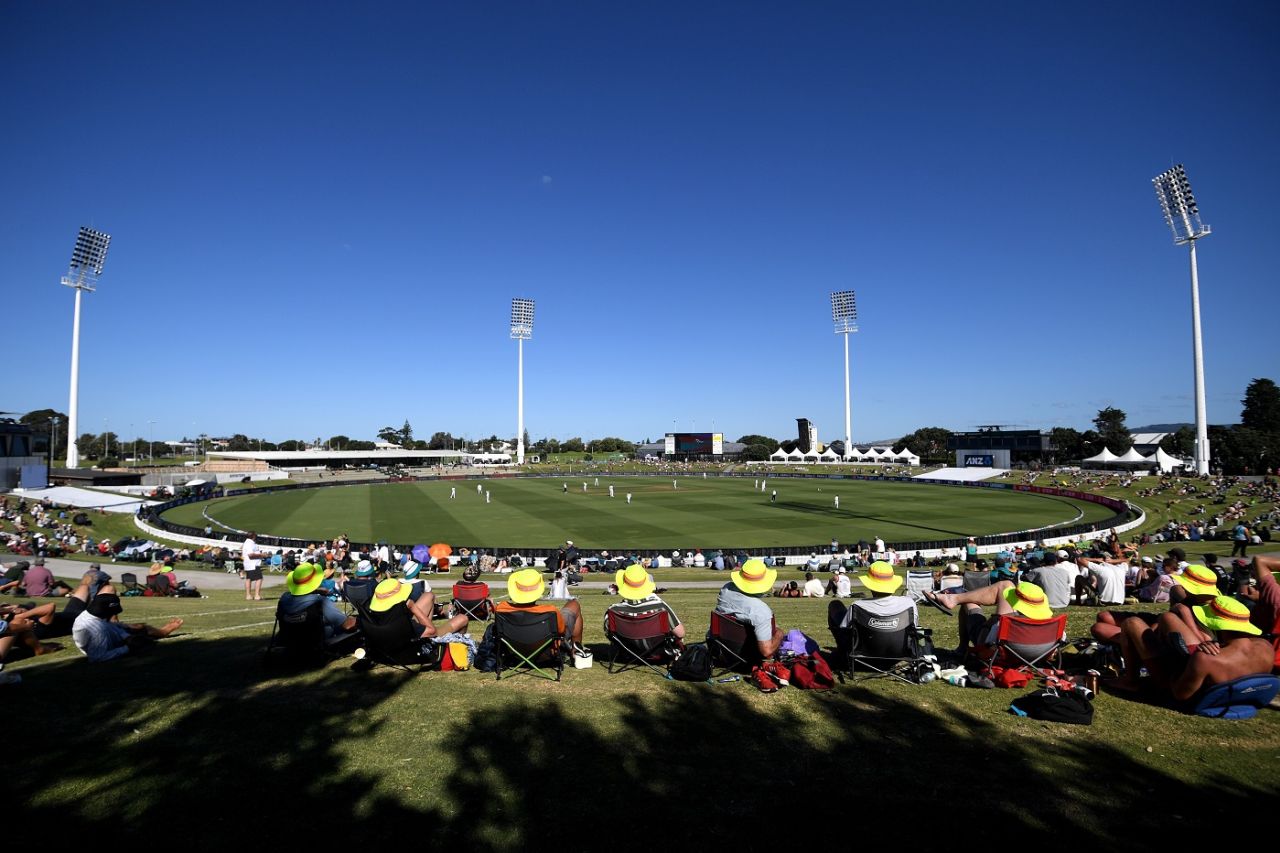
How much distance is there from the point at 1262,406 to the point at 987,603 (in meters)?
133

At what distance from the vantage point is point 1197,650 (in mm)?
5930

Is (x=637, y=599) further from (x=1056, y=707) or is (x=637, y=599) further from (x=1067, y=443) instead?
(x=1067, y=443)

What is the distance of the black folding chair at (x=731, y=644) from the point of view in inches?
295

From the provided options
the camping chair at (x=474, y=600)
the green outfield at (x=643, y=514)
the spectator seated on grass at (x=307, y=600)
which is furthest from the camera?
the green outfield at (x=643, y=514)

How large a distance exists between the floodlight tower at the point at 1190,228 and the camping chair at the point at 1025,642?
7850cm

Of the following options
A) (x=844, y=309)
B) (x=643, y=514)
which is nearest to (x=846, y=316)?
(x=844, y=309)

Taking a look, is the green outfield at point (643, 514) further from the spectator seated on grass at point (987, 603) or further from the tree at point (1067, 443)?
the tree at point (1067, 443)

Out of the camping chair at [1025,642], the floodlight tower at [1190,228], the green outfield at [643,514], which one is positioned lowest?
the green outfield at [643,514]

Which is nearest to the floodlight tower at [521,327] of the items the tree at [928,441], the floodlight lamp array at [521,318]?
the floodlight lamp array at [521,318]

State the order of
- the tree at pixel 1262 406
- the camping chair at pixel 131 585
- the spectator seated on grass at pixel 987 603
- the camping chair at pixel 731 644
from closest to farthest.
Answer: the spectator seated on grass at pixel 987 603
the camping chair at pixel 731 644
the camping chair at pixel 131 585
the tree at pixel 1262 406

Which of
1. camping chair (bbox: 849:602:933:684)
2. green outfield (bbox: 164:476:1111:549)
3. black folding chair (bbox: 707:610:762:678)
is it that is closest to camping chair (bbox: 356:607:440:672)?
black folding chair (bbox: 707:610:762:678)

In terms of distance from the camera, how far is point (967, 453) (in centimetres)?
10150

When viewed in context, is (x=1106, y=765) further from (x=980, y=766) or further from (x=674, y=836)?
(x=674, y=836)

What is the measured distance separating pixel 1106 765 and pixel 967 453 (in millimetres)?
107004
